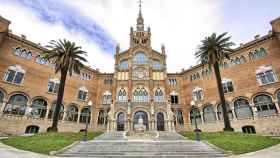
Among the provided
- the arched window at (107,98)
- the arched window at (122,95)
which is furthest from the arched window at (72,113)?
the arched window at (122,95)

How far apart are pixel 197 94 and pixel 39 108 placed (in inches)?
1319

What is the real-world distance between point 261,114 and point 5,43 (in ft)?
151

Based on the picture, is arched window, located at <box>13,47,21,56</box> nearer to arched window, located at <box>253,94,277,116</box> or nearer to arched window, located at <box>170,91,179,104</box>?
arched window, located at <box>170,91,179,104</box>

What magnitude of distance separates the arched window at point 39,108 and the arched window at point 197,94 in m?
32.2

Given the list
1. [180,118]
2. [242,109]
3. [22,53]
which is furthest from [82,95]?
[242,109]

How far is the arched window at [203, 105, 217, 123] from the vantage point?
1346 inches

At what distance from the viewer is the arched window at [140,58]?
136ft

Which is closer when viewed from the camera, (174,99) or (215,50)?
(215,50)

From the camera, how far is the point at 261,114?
27797mm

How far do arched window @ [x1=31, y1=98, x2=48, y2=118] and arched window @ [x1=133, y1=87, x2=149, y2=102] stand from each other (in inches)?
716

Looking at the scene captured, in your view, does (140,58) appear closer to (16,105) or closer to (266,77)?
(266,77)

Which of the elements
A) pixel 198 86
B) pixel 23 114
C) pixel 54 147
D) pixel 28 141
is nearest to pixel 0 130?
pixel 23 114

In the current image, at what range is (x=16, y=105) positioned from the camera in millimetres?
27547

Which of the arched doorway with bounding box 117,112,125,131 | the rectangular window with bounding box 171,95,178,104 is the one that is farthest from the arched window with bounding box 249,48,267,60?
the arched doorway with bounding box 117,112,125,131
